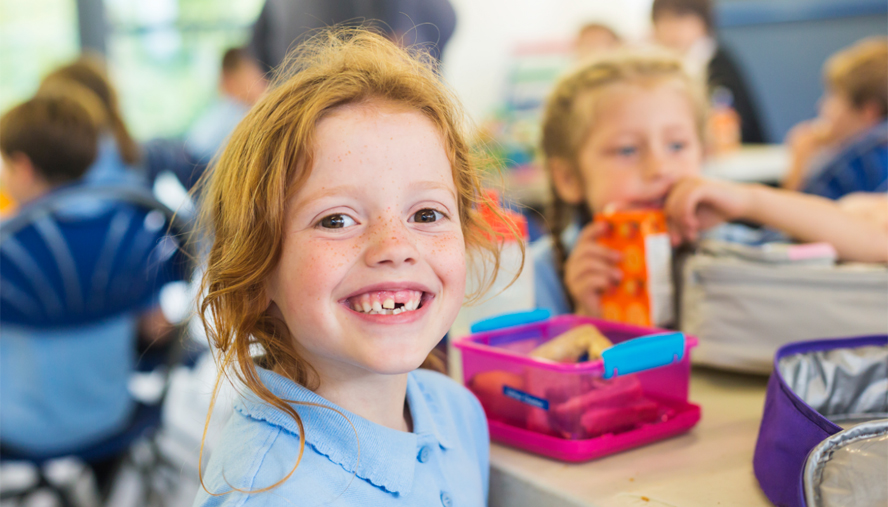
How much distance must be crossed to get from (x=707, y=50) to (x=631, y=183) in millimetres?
3281

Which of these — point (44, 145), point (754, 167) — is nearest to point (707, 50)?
point (754, 167)

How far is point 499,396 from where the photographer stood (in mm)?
836

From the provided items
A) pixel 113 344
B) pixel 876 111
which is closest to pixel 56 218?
pixel 113 344

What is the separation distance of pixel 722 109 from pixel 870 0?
5.62 ft

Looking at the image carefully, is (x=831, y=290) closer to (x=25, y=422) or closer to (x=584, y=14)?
(x=25, y=422)

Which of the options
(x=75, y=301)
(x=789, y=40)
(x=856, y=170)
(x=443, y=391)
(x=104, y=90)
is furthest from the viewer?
(x=789, y=40)

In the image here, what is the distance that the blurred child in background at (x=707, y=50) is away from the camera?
11.6ft

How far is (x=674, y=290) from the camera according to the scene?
1.06m

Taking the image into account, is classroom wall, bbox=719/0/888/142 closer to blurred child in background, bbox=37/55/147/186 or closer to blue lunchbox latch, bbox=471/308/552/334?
blurred child in background, bbox=37/55/147/186

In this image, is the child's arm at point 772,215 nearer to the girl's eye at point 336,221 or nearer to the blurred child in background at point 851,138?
the girl's eye at point 336,221

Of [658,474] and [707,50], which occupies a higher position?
[707,50]

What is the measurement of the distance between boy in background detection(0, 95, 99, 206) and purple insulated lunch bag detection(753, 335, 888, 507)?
1861 millimetres

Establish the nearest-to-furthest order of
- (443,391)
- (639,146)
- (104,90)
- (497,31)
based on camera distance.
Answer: (443,391)
(639,146)
(104,90)
(497,31)

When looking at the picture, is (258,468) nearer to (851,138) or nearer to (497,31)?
(851,138)
